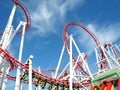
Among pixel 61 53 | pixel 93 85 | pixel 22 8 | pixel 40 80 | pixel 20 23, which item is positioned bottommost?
pixel 93 85

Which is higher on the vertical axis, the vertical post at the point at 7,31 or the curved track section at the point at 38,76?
the vertical post at the point at 7,31

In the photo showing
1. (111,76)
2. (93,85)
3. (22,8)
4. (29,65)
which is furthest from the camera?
(22,8)

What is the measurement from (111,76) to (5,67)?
7430 millimetres

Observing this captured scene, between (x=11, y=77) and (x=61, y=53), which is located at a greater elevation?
(x=61, y=53)

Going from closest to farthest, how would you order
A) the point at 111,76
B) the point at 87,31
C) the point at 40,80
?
the point at 111,76 → the point at 40,80 → the point at 87,31

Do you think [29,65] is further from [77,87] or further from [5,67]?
[77,87]

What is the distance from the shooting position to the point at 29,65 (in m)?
14.1

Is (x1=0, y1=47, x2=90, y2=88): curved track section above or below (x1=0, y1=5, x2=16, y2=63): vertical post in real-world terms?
below

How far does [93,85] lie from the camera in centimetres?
1102

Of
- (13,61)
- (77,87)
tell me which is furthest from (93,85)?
(77,87)

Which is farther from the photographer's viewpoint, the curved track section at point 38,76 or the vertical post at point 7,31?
the vertical post at point 7,31

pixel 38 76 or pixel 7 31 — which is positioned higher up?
pixel 7 31

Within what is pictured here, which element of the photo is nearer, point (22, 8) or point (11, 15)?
point (11, 15)

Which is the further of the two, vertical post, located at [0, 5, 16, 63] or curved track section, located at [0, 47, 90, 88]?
vertical post, located at [0, 5, 16, 63]
